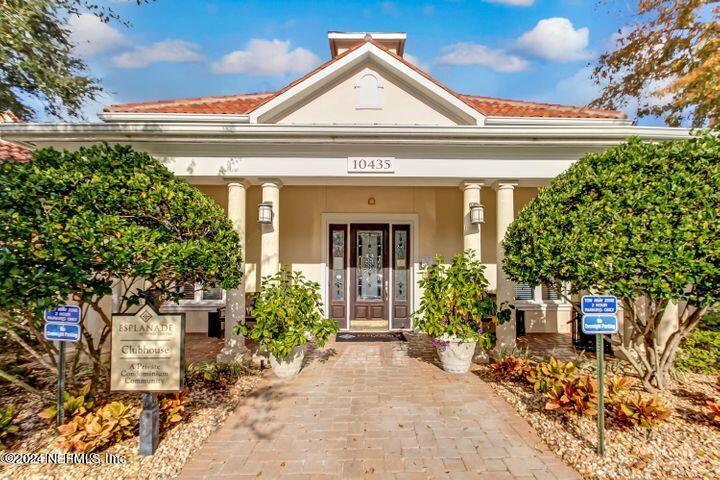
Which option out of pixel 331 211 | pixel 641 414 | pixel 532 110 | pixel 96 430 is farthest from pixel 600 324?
pixel 532 110

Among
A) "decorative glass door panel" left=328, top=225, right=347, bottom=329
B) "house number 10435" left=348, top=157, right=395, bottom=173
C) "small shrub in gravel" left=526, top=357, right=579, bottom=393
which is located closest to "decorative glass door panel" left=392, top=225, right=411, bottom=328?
"decorative glass door panel" left=328, top=225, right=347, bottom=329

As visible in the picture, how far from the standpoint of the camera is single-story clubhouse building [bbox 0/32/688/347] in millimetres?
5473

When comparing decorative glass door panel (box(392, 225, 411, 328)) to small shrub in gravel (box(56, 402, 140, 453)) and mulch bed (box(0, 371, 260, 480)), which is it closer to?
mulch bed (box(0, 371, 260, 480))

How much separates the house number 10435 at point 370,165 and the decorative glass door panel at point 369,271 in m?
2.37

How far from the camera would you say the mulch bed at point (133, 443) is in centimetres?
284

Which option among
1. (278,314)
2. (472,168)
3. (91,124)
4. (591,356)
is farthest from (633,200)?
(91,124)

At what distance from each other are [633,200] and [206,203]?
5.33m

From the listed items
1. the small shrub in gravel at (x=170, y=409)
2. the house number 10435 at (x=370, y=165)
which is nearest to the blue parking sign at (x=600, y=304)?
the house number 10435 at (x=370, y=165)

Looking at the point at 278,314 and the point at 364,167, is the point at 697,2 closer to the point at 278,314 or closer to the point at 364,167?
the point at 364,167

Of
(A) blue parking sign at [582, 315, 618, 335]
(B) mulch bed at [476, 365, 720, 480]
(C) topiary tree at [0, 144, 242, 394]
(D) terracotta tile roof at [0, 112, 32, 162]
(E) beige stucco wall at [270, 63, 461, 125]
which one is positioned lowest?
(B) mulch bed at [476, 365, 720, 480]

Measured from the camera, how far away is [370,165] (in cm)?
571

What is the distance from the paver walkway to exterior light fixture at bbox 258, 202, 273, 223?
264 cm

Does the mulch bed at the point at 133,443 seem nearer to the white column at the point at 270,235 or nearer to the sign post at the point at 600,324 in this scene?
the white column at the point at 270,235

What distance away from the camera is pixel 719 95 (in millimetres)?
8328
